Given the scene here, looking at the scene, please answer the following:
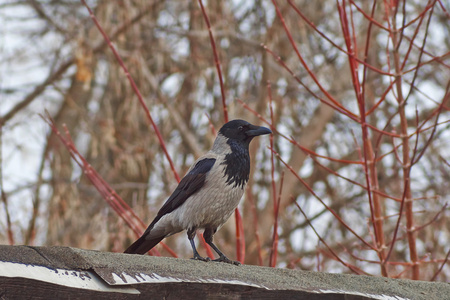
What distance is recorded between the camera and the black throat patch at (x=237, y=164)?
10.3 feet

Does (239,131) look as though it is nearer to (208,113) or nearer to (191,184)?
(191,184)

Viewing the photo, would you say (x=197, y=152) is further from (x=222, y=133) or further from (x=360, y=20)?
(x=222, y=133)

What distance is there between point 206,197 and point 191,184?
4.0 inches

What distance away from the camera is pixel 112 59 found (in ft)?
25.6

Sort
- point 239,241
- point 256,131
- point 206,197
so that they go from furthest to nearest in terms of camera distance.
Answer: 1. point 239,241
2. point 256,131
3. point 206,197

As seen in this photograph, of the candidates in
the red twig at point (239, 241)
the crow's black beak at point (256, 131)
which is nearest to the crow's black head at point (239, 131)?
the crow's black beak at point (256, 131)

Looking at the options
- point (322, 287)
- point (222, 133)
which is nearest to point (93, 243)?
point (222, 133)

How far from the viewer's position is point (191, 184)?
3137 mm

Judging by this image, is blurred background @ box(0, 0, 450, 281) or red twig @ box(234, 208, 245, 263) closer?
red twig @ box(234, 208, 245, 263)

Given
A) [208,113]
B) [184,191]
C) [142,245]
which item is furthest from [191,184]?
[208,113]

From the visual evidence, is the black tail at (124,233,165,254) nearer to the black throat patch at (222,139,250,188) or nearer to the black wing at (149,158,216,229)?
the black wing at (149,158,216,229)

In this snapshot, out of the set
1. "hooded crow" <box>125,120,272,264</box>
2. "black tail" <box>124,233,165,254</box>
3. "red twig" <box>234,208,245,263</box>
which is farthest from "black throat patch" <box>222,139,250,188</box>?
"black tail" <box>124,233,165,254</box>

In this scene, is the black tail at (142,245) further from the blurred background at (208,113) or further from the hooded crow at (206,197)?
the blurred background at (208,113)

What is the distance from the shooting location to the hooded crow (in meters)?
3.10
